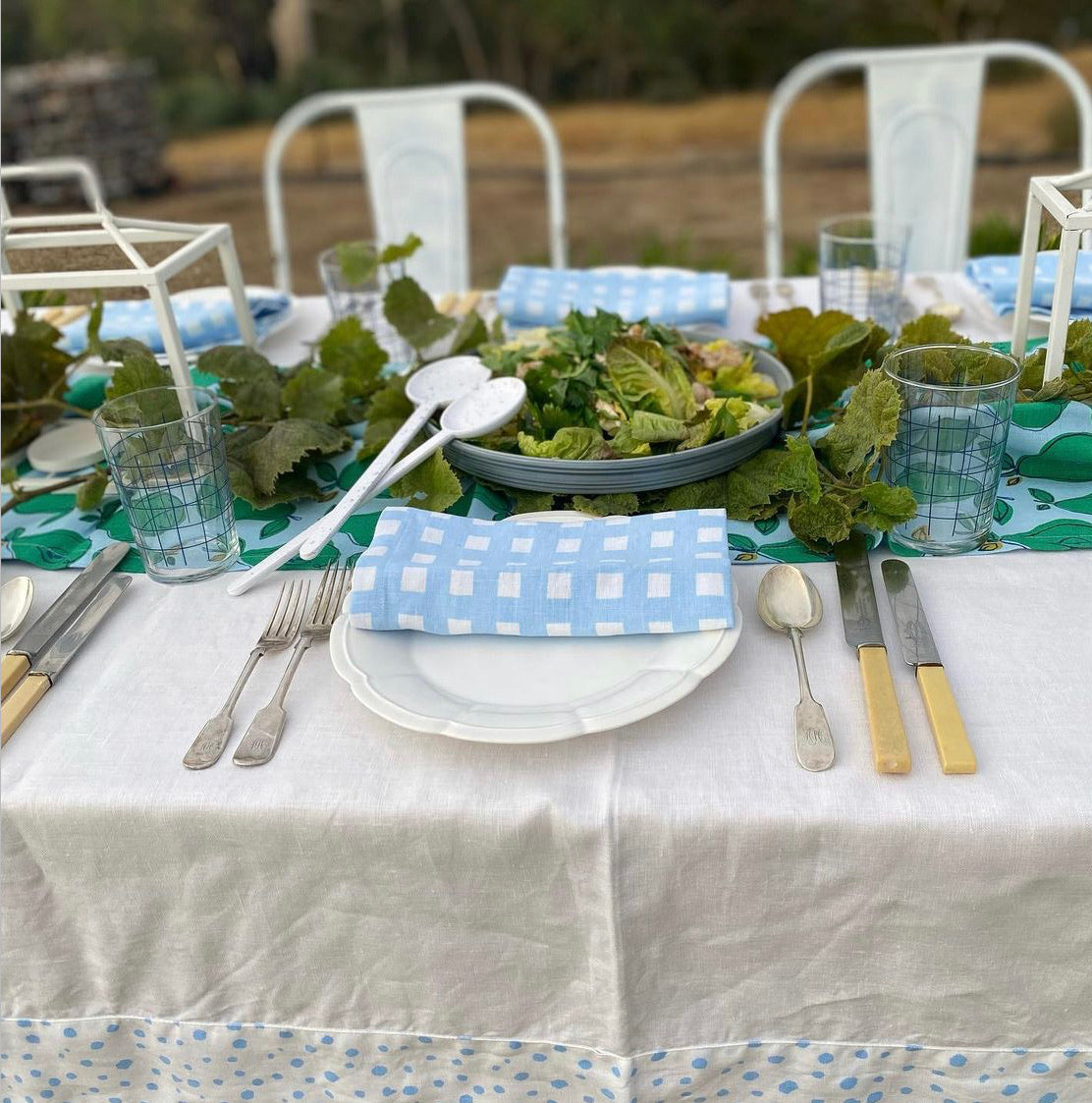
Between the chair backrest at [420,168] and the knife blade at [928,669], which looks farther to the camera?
the chair backrest at [420,168]

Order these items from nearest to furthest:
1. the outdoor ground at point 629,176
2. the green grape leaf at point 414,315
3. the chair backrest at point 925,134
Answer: the green grape leaf at point 414,315 → the chair backrest at point 925,134 → the outdoor ground at point 629,176

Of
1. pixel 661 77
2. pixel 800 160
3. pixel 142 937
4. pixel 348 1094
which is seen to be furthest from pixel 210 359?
pixel 661 77

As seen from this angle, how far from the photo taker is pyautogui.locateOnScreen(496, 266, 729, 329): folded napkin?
131 centimetres

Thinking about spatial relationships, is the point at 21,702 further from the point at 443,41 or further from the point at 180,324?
the point at 443,41

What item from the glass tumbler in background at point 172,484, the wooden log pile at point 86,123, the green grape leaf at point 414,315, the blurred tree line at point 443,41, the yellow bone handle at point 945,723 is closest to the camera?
the yellow bone handle at point 945,723

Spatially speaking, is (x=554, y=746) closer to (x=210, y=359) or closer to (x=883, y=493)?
(x=883, y=493)

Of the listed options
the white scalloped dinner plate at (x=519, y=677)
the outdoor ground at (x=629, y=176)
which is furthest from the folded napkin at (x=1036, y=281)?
the outdoor ground at (x=629, y=176)

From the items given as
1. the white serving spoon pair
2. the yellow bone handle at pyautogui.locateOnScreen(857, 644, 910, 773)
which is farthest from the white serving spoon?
the yellow bone handle at pyautogui.locateOnScreen(857, 644, 910, 773)

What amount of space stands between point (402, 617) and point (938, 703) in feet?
1.17

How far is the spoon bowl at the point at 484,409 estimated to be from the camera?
935 millimetres

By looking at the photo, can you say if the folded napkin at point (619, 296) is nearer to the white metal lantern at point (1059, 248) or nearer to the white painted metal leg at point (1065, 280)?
the white metal lantern at point (1059, 248)

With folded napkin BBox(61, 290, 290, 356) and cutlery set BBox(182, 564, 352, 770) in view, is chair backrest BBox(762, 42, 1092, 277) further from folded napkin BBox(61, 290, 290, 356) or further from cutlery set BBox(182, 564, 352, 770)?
cutlery set BBox(182, 564, 352, 770)

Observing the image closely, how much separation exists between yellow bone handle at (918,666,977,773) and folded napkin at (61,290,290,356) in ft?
3.12

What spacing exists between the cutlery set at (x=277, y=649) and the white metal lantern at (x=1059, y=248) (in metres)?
0.63
